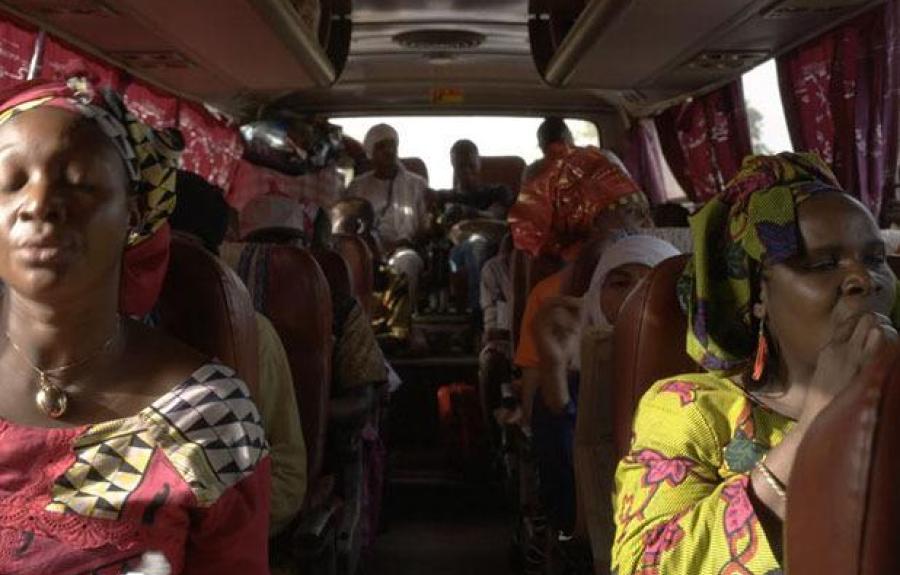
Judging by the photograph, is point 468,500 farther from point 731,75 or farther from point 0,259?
point 0,259

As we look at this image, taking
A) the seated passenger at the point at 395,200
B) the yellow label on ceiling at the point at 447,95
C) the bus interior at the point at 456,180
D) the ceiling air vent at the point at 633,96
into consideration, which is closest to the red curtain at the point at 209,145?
the bus interior at the point at 456,180

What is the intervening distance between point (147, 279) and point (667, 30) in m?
2.72

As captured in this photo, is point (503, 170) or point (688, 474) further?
point (503, 170)

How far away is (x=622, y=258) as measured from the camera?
2961mm

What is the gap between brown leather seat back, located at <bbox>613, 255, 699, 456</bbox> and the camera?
2195 millimetres

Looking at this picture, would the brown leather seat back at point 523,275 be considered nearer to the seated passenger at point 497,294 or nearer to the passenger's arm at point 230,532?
the seated passenger at point 497,294

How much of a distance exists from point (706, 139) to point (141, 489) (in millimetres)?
4372

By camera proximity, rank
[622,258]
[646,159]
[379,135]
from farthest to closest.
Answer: [379,135] → [646,159] → [622,258]

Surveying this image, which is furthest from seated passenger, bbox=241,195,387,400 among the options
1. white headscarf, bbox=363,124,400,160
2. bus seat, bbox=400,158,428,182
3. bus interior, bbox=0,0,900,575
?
bus seat, bbox=400,158,428,182

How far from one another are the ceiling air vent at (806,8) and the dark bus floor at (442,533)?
2586mm

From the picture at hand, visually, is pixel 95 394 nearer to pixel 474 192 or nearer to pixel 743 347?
pixel 743 347

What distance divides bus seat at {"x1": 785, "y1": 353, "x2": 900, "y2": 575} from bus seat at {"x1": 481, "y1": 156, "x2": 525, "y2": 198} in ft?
22.1

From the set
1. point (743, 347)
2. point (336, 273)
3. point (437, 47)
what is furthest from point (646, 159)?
point (743, 347)

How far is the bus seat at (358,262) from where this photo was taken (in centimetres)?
517
